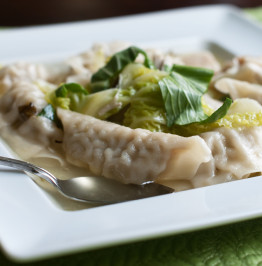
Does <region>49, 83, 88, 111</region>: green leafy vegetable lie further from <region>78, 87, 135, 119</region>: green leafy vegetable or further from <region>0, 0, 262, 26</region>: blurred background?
<region>0, 0, 262, 26</region>: blurred background

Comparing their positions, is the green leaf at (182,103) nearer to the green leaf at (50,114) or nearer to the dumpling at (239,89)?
the dumpling at (239,89)

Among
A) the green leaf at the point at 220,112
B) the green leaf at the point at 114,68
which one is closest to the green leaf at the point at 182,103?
the green leaf at the point at 220,112

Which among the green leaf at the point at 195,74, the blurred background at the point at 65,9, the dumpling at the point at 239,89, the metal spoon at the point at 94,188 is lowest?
the blurred background at the point at 65,9

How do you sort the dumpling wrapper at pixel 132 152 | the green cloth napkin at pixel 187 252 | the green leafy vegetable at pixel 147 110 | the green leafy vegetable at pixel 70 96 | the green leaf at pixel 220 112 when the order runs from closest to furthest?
the green cloth napkin at pixel 187 252 → the dumpling wrapper at pixel 132 152 → the green leaf at pixel 220 112 → the green leafy vegetable at pixel 147 110 → the green leafy vegetable at pixel 70 96

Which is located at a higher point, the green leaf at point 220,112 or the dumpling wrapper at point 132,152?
the green leaf at point 220,112

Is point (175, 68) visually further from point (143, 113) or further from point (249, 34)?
point (249, 34)

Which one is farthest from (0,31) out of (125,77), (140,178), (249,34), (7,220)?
(7,220)

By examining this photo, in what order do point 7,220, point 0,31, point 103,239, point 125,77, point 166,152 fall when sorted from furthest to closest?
point 0,31 < point 125,77 < point 166,152 < point 7,220 < point 103,239

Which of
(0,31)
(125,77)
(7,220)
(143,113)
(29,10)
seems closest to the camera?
(7,220)
